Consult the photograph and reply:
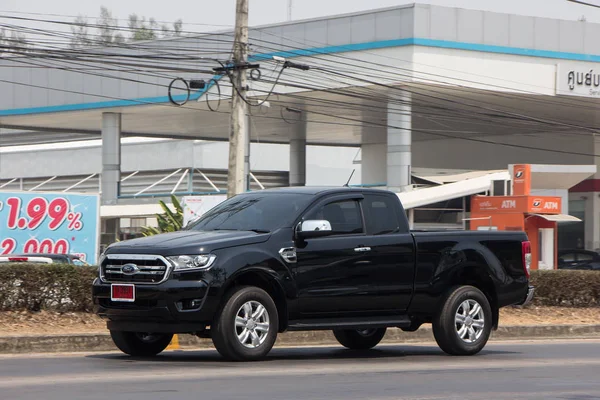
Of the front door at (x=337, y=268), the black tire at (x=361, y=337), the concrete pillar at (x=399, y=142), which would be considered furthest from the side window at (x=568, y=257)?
the front door at (x=337, y=268)

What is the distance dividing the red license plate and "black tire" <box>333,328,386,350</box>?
12.0 feet

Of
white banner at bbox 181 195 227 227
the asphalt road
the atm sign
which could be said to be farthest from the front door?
the atm sign

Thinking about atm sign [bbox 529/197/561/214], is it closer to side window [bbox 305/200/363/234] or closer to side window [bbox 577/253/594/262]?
side window [bbox 577/253/594/262]

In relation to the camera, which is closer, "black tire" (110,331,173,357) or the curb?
"black tire" (110,331,173,357)

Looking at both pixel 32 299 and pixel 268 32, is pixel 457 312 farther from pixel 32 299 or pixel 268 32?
pixel 268 32

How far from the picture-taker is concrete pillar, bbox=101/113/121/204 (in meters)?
51.9

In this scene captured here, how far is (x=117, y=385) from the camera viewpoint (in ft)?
33.6

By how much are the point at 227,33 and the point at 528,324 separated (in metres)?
28.6

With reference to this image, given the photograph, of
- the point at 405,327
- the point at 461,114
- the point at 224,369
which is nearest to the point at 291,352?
the point at 405,327

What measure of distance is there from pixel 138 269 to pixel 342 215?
8.49 ft

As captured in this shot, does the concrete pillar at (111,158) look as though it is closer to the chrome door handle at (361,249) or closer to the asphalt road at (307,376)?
the asphalt road at (307,376)

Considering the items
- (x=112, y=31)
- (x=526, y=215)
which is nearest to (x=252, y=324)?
(x=526, y=215)

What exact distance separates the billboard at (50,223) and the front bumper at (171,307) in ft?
63.1

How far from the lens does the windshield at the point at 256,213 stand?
1309 centimetres
